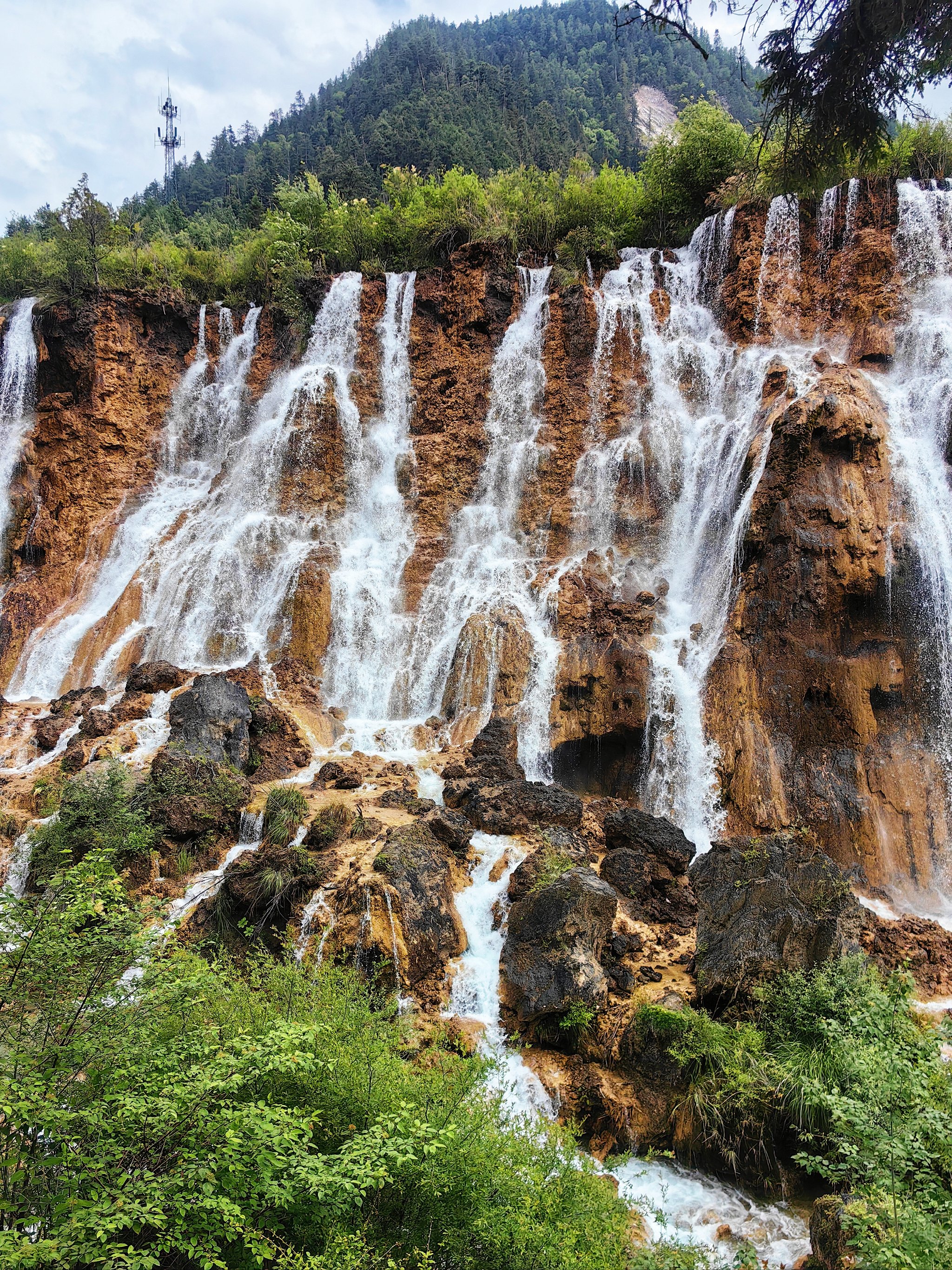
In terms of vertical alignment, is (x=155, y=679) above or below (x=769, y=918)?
above

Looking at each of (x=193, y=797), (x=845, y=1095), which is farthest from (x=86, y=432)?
(x=845, y=1095)

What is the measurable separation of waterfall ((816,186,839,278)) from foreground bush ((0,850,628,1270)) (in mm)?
21897

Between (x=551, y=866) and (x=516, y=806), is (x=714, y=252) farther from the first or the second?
(x=551, y=866)

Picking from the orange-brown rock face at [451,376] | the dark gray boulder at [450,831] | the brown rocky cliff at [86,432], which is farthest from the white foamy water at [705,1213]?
the brown rocky cliff at [86,432]

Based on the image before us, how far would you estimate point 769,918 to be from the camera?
8680 mm

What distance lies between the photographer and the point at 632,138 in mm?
62031

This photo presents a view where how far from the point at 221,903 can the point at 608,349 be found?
1835 centimetres

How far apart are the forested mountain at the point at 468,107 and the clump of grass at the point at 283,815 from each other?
36143mm

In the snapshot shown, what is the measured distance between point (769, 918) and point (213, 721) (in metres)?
10.4

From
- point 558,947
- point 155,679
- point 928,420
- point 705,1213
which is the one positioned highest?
point 928,420

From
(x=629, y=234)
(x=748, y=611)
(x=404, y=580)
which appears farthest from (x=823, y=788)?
(x=629, y=234)

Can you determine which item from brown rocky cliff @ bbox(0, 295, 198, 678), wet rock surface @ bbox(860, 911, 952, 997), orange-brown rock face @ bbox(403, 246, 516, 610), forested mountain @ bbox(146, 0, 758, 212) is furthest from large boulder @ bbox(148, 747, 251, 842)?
forested mountain @ bbox(146, 0, 758, 212)

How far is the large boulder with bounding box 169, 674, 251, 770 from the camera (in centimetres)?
1404

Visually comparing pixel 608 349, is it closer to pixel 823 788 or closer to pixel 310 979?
pixel 823 788
